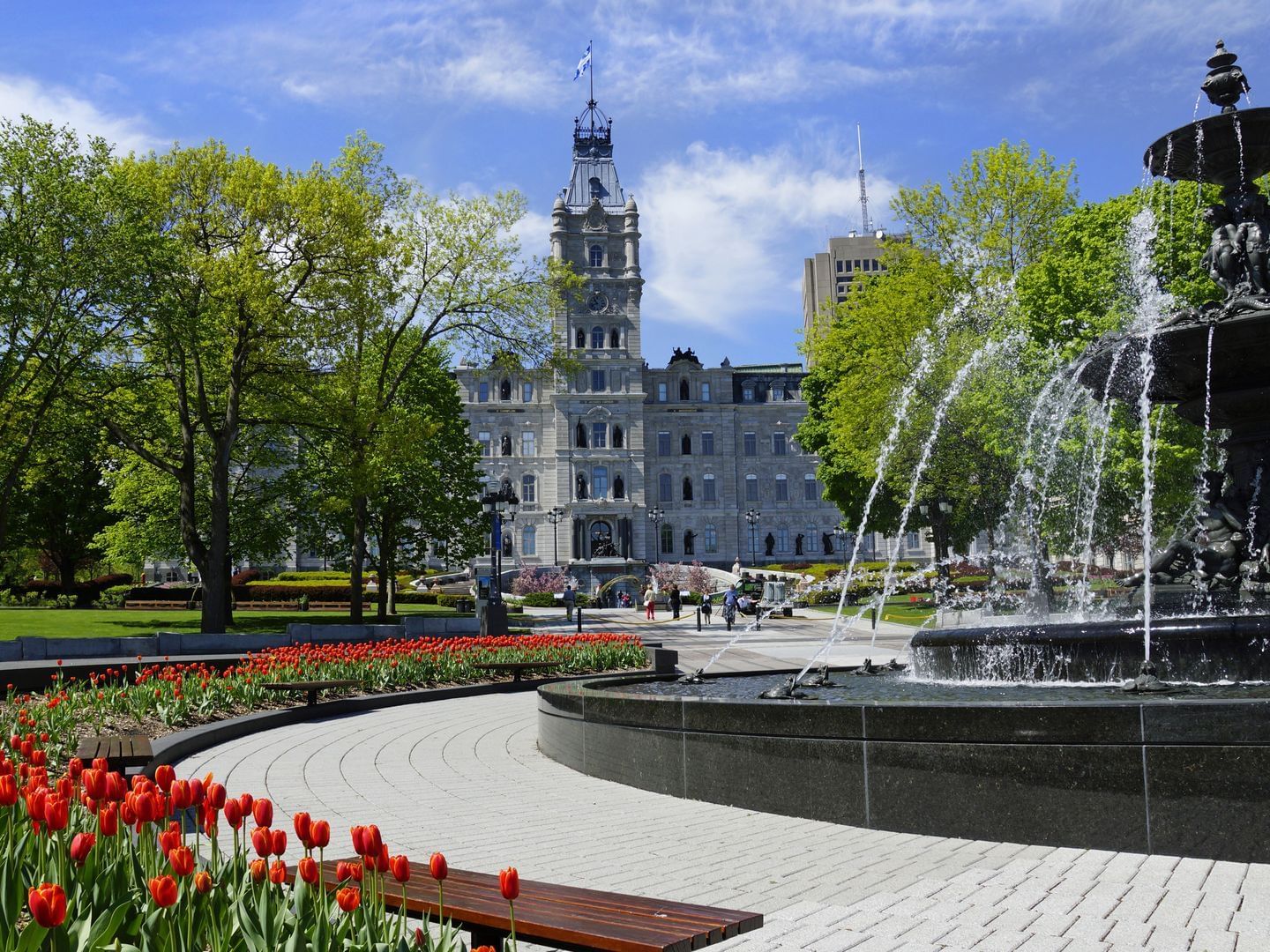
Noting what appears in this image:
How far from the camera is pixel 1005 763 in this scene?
6078 mm

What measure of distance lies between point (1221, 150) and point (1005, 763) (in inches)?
306

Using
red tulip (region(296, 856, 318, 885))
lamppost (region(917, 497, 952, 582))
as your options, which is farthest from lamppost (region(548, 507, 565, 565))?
red tulip (region(296, 856, 318, 885))

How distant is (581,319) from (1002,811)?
2866 inches

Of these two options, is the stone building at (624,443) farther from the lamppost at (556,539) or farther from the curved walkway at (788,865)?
the curved walkway at (788,865)

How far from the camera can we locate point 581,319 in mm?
77312

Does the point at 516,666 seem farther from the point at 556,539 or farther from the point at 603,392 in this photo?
the point at 603,392

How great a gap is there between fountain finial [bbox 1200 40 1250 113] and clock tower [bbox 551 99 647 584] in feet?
219

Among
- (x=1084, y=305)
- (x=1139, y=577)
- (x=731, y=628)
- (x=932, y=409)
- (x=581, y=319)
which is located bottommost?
(x=731, y=628)

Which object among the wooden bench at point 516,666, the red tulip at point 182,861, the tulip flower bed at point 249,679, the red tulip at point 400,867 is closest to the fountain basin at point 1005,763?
the red tulip at point 400,867

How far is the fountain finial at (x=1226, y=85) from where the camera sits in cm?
1073

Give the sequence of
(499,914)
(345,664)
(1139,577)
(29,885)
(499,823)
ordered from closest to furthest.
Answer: (499,914) < (29,885) < (499,823) < (1139,577) < (345,664)

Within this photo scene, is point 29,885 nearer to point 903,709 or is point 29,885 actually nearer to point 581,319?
point 903,709

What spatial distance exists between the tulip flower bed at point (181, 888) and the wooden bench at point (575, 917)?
101 millimetres

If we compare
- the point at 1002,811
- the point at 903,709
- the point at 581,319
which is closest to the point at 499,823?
the point at 903,709
